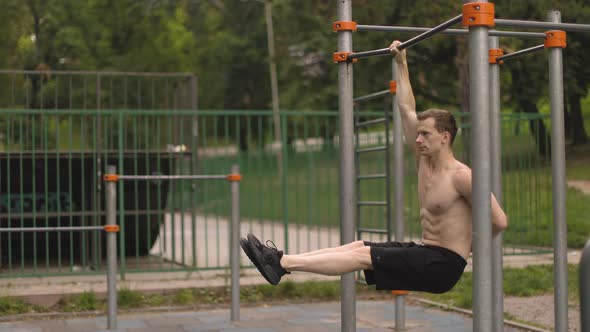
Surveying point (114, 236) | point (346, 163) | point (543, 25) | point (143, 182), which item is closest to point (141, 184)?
point (143, 182)

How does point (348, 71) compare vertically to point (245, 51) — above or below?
below

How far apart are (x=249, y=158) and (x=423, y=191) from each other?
7258 millimetres

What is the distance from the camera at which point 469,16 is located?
4492 mm

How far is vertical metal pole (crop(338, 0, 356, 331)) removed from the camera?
6.07m

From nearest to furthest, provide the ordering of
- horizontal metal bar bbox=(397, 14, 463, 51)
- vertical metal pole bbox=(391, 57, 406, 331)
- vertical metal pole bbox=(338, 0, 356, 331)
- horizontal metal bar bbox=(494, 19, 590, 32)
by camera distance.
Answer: horizontal metal bar bbox=(397, 14, 463, 51), horizontal metal bar bbox=(494, 19, 590, 32), vertical metal pole bbox=(338, 0, 356, 331), vertical metal pole bbox=(391, 57, 406, 331)

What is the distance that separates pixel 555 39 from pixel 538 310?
3519 mm

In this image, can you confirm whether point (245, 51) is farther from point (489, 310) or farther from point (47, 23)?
point (489, 310)

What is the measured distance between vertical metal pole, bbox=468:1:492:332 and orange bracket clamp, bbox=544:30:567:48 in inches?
62.3

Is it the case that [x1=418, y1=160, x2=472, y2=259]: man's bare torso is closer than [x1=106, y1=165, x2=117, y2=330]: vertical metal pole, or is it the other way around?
[x1=418, y1=160, x2=472, y2=259]: man's bare torso

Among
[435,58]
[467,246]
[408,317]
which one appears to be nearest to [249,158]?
[408,317]

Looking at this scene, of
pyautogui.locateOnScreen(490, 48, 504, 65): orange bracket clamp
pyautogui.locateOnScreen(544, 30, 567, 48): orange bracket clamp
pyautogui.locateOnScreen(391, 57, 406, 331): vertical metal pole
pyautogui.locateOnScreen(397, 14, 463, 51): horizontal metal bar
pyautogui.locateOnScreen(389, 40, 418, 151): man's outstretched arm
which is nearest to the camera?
pyautogui.locateOnScreen(397, 14, 463, 51): horizontal metal bar

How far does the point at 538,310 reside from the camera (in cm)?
→ 862

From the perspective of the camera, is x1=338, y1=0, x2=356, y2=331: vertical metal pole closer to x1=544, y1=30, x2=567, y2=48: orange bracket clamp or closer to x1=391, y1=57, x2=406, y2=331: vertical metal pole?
x1=544, y1=30, x2=567, y2=48: orange bracket clamp

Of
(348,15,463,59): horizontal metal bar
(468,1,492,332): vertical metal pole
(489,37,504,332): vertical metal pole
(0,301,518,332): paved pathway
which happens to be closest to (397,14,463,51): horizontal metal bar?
(348,15,463,59): horizontal metal bar
